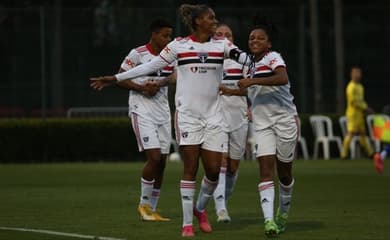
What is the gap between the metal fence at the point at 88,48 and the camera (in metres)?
37.8

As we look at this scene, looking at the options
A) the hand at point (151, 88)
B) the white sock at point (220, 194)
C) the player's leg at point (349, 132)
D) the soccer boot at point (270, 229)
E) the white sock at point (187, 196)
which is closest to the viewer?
the soccer boot at point (270, 229)

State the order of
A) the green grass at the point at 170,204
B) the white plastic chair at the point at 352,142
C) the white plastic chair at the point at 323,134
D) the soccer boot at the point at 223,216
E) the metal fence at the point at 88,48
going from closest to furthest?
the green grass at the point at 170,204 → the soccer boot at the point at 223,216 → the white plastic chair at the point at 352,142 → the white plastic chair at the point at 323,134 → the metal fence at the point at 88,48

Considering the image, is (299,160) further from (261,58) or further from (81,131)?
(261,58)

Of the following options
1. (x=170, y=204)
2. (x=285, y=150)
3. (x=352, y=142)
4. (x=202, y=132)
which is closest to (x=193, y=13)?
(x=202, y=132)

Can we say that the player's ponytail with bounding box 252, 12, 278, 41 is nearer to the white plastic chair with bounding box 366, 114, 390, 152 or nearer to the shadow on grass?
the shadow on grass

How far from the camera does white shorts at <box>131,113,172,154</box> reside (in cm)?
1680

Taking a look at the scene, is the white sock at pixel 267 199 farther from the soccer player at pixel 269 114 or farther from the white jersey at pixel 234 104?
the white jersey at pixel 234 104

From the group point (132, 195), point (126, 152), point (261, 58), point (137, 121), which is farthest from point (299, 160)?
point (261, 58)

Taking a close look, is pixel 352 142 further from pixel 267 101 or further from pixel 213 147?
pixel 213 147

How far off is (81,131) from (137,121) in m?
18.6

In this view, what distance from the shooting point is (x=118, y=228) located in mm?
15086

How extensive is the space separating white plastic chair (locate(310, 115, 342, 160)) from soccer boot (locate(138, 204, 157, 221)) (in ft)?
64.7

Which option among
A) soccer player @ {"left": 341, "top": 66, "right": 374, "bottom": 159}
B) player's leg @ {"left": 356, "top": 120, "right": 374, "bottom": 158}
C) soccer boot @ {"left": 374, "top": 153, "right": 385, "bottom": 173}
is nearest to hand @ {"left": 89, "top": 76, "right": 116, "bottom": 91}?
soccer boot @ {"left": 374, "top": 153, "right": 385, "bottom": 173}

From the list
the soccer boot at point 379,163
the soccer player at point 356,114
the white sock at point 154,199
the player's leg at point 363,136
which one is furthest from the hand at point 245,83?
the player's leg at point 363,136
